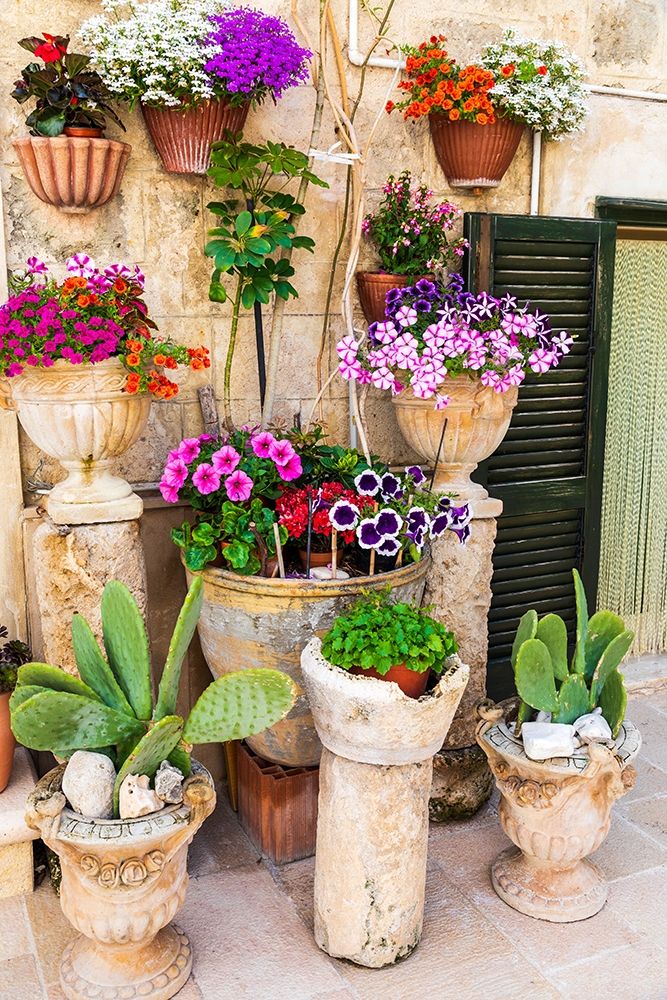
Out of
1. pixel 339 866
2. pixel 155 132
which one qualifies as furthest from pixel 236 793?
pixel 155 132

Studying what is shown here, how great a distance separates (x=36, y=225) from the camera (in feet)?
10.6

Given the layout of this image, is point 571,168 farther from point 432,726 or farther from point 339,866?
point 339,866

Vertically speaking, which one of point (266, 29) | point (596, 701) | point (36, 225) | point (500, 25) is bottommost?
point (596, 701)

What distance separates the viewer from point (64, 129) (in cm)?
303

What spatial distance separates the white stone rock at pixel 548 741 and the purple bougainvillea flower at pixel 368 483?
2.98 feet

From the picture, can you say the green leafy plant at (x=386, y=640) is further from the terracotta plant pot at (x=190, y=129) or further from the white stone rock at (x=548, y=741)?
the terracotta plant pot at (x=190, y=129)

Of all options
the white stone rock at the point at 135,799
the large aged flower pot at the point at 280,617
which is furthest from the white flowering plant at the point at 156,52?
the white stone rock at the point at 135,799

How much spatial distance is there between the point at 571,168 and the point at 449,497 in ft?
5.99

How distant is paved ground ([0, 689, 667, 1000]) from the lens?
2.76m

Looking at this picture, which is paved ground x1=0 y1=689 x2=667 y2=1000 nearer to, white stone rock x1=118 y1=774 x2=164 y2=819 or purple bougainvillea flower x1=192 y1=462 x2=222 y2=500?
white stone rock x1=118 y1=774 x2=164 y2=819

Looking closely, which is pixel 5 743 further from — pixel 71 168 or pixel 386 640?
pixel 71 168

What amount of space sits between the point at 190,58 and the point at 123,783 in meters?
2.23

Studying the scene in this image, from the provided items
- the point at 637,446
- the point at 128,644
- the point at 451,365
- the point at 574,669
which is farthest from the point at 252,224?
the point at 637,446

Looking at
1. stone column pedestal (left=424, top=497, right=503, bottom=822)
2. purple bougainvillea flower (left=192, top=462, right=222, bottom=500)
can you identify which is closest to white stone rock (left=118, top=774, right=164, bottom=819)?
purple bougainvillea flower (left=192, top=462, right=222, bottom=500)
